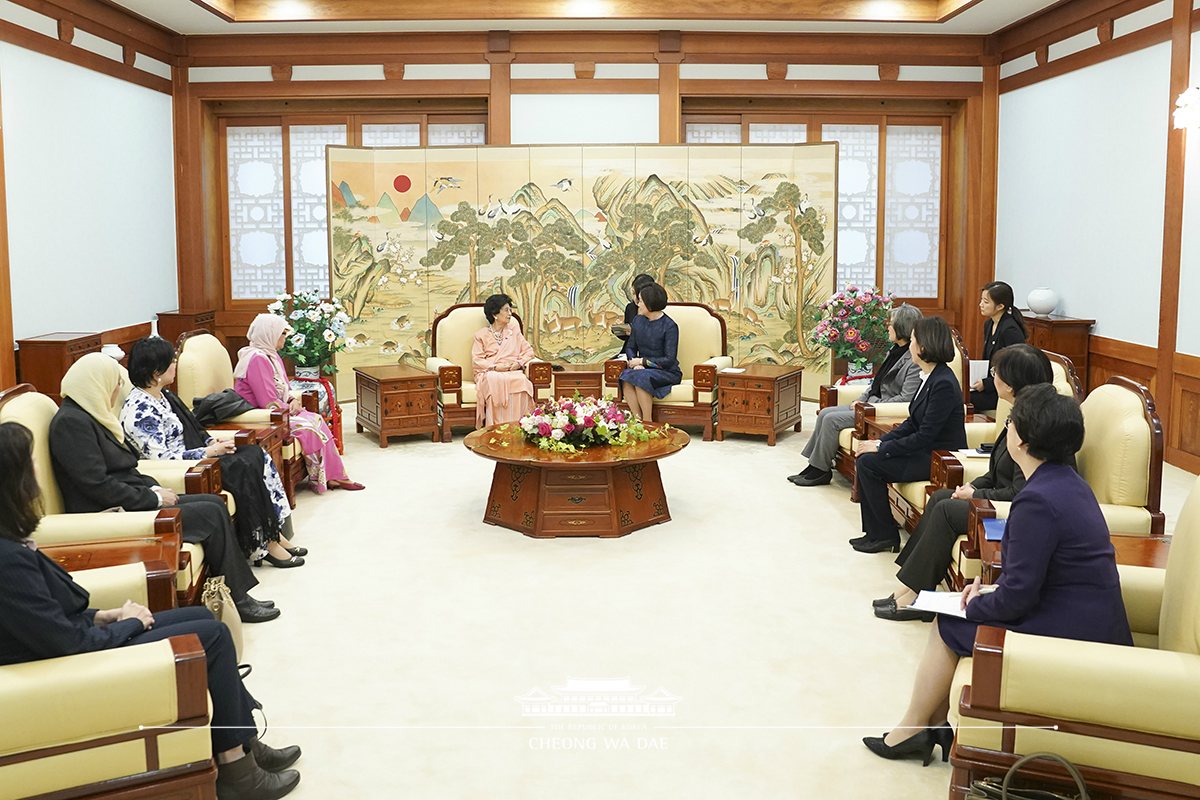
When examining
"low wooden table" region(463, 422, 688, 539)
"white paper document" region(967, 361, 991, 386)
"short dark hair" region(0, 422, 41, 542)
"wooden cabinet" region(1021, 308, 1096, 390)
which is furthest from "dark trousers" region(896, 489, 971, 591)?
"wooden cabinet" region(1021, 308, 1096, 390)

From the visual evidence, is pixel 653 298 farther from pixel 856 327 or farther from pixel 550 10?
pixel 550 10

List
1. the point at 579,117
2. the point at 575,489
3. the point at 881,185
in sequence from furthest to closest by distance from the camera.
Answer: the point at 881,185, the point at 579,117, the point at 575,489

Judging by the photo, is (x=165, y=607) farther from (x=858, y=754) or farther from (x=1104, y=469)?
(x=1104, y=469)

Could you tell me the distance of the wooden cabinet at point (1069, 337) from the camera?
802 cm

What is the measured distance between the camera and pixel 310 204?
1016 centimetres

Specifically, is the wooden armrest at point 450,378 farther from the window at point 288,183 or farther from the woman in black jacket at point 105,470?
the woman in black jacket at point 105,470

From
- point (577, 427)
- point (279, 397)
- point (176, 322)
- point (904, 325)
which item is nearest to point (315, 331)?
point (279, 397)

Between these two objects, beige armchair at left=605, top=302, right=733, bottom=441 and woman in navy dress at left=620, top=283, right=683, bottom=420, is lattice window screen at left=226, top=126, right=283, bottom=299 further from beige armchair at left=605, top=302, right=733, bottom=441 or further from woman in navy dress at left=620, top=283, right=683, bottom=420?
woman in navy dress at left=620, top=283, right=683, bottom=420

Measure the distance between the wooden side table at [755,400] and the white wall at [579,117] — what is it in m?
2.92

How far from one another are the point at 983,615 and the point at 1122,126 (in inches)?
245

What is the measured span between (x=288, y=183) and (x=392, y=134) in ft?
3.73

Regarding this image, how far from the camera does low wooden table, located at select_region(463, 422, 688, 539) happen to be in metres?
5.41

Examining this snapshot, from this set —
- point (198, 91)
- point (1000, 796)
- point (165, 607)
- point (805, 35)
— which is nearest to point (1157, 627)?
point (1000, 796)

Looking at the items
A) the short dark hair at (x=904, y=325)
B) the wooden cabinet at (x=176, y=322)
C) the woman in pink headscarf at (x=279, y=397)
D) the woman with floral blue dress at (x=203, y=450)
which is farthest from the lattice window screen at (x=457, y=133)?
the woman with floral blue dress at (x=203, y=450)
